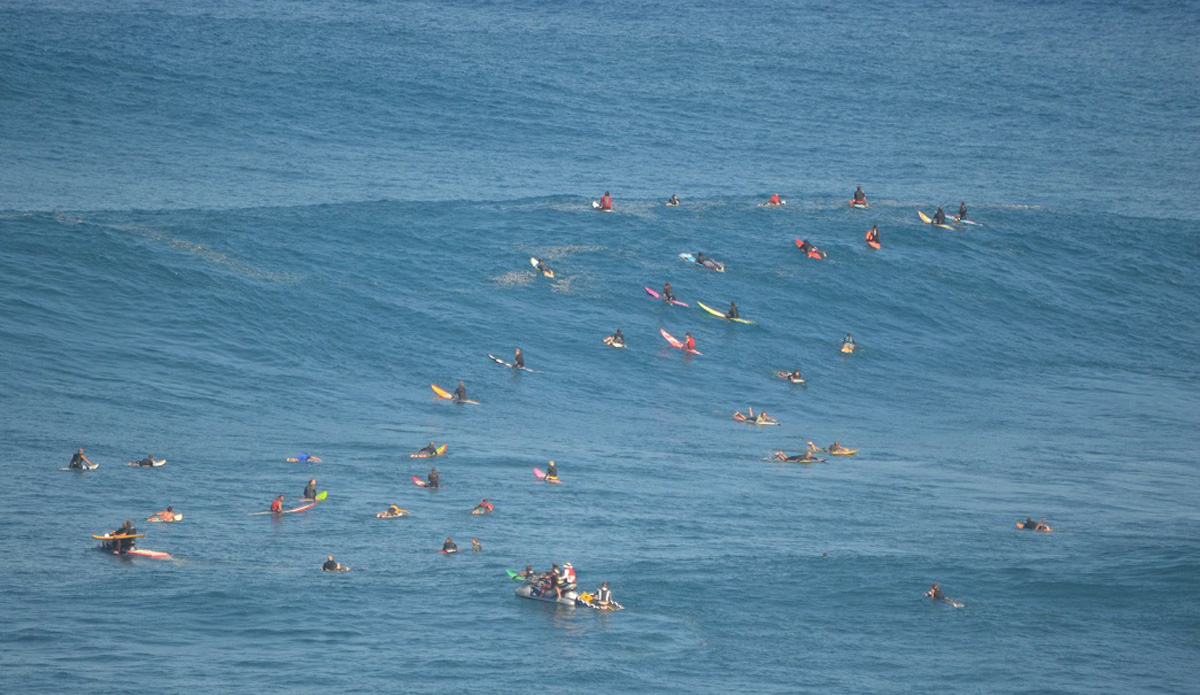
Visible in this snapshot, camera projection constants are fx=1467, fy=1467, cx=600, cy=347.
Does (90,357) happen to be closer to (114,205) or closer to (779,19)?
(114,205)

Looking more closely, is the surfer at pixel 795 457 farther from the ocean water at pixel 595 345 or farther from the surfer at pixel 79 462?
the surfer at pixel 79 462

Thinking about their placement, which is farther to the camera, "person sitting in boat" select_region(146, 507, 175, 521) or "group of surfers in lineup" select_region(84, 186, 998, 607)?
"person sitting in boat" select_region(146, 507, 175, 521)

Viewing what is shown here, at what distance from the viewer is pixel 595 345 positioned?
95688 mm

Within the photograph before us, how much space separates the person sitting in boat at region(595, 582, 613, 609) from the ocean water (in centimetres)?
61

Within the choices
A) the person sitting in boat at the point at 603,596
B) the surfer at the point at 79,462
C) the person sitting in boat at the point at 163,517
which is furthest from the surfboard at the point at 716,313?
the person sitting in boat at the point at 163,517

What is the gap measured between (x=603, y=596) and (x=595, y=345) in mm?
38412

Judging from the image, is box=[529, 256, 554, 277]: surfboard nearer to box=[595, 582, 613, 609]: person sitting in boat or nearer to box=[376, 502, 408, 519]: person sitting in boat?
box=[376, 502, 408, 519]: person sitting in boat

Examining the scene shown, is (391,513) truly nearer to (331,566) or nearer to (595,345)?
(331,566)

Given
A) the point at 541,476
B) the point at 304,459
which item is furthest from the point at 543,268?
the point at 304,459

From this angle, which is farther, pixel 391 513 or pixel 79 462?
pixel 79 462

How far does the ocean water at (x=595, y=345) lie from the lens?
56594mm

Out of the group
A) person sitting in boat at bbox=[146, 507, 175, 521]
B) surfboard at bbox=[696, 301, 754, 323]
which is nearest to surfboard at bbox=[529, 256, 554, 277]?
surfboard at bbox=[696, 301, 754, 323]

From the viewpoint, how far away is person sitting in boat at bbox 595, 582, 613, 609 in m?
58.6

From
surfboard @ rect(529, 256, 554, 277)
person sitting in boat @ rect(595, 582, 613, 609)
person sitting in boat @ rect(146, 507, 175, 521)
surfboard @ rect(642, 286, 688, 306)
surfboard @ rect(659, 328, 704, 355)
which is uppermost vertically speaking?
surfboard @ rect(529, 256, 554, 277)
